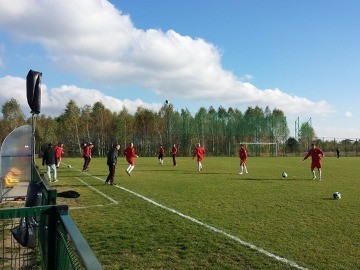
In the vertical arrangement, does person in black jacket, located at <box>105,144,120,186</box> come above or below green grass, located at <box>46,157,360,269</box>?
above

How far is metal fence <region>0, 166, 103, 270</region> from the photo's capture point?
234 centimetres

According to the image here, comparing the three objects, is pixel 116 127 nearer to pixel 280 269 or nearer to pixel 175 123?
pixel 175 123

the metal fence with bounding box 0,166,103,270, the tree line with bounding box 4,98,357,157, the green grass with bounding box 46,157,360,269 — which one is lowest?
the green grass with bounding box 46,157,360,269

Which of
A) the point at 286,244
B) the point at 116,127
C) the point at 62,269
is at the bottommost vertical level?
the point at 286,244

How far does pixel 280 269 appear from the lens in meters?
5.36

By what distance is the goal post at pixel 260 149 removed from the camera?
6675 cm

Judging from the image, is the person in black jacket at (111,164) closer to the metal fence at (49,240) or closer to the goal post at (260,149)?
the metal fence at (49,240)

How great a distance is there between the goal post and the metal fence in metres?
62.2

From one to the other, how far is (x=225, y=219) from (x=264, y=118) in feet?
215

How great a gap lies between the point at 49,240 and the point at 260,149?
216 ft

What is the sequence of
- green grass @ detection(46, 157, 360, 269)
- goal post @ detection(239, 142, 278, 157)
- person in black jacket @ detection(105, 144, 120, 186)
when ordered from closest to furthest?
green grass @ detection(46, 157, 360, 269) → person in black jacket @ detection(105, 144, 120, 186) → goal post @ detection(239, 142, 278, 157)

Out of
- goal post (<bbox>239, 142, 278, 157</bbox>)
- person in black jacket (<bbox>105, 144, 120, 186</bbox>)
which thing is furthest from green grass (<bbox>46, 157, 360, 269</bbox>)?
goal post (<bbox>239, 142, 278, 157</bbox>)

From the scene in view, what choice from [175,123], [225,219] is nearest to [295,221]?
[225,219]

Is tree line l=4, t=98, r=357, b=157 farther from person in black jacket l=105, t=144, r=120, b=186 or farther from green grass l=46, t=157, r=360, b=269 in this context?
green grass l=46, t=157, r=360, b=269
